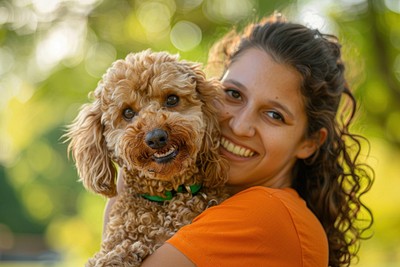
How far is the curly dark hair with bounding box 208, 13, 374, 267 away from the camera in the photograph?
10.6 feet

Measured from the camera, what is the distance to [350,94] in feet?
11.9

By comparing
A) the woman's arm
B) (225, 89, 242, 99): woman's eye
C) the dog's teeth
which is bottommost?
the woman's arm

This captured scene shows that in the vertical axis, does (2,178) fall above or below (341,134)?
below

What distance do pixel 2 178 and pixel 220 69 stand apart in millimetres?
26077

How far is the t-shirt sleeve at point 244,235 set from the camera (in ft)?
8.18

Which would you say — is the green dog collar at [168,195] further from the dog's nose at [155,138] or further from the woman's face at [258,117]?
Answer: the dog's nose at [155,138]

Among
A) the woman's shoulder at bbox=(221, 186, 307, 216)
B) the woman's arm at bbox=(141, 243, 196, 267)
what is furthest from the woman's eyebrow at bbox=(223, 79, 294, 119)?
the woman's arm at bbox=(141, 243, 196, 267)

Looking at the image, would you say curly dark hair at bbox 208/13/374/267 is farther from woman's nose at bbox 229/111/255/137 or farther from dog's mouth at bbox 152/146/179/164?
dog's mouth at bbox 152/146/179/164

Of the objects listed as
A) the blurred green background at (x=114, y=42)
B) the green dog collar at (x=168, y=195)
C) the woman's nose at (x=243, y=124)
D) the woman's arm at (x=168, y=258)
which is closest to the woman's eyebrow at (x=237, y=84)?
the woman's nose at (x=243, y=124)

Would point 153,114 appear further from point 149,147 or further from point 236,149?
point 236,149

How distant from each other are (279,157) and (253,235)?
65 cm

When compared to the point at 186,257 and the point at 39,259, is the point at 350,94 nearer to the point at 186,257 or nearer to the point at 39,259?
the point at 186,257

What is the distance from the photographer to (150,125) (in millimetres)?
2723

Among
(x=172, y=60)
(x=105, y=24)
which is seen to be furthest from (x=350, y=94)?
(x=105, y=24)
